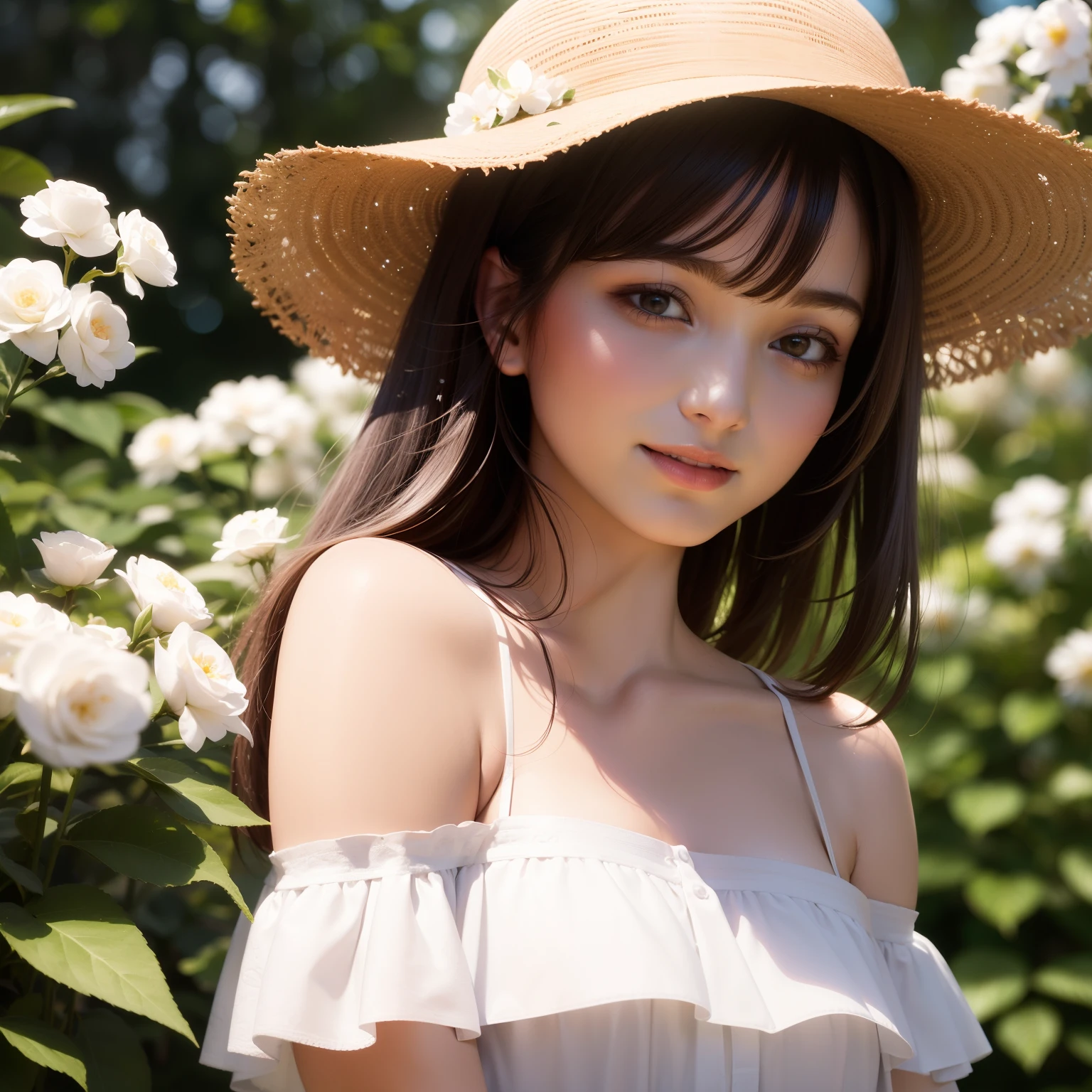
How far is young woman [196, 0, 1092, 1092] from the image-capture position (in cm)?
137

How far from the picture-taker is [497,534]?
1775mm

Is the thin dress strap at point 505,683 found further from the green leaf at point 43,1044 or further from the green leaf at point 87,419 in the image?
the green leaf at point 87,419

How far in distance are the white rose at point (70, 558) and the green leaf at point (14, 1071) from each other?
0.45 metres

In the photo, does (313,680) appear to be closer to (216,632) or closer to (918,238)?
(216,632)

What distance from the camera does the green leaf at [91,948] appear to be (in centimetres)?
112

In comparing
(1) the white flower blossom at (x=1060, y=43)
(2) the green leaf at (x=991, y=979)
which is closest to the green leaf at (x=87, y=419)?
(1) the white flower blossom at (x=1060, y=43)

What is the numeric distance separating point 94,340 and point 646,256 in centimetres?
65

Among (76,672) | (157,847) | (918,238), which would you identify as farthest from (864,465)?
(76,672)

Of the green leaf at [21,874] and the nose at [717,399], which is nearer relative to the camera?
the green leaf at [21,874]

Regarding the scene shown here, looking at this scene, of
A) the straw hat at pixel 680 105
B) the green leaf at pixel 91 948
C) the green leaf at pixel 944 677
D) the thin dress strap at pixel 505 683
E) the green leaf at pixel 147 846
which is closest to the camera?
the green leaf at pixel 91 948

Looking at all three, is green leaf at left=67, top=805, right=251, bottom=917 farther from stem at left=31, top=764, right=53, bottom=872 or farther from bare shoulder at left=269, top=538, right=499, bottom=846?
bare shoulder at left=269, top=538, right=499, bottom=846

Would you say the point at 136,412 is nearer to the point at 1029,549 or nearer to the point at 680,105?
the point at 680,105

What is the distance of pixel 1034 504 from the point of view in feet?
12.1

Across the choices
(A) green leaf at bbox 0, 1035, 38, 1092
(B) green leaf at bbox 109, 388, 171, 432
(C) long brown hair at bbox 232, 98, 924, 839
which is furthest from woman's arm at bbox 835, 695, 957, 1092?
(B) green leaf at bbox 109, 388, 171, 432
